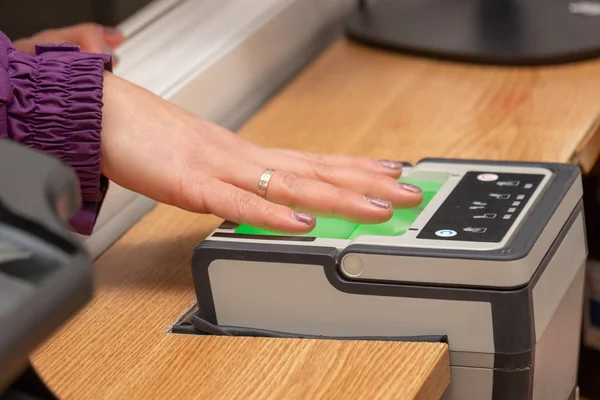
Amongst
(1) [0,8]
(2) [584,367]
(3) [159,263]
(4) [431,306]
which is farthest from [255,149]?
(2) [584,367]

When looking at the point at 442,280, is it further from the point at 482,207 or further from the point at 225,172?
the point at 225,172

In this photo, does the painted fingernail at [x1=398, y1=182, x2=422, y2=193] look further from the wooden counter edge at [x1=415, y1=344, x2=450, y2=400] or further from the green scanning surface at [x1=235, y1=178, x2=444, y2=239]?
the wooden counter edge at [x1=415, y1=344, x2=450, y2=400]

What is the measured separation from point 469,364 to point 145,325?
25 centimetres

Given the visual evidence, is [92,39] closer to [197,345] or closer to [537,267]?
[197,345]

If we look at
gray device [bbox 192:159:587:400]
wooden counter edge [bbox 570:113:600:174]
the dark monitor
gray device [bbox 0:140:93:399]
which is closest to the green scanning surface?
gray device [bbox 192:159:587:400]

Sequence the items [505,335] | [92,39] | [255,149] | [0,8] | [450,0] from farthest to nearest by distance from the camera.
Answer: [450,0] < [0,8] < [92,39] < [255,149] < [505,335]

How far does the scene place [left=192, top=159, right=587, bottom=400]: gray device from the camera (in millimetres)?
645

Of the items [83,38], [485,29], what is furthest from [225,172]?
[485,29]

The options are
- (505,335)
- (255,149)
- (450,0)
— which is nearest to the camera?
(505,335)

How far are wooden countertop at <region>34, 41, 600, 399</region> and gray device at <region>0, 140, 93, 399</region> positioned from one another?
0.33m

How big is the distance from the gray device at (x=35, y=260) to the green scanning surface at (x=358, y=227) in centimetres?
39

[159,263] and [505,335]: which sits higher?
[505,335]

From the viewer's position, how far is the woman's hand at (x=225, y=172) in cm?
74

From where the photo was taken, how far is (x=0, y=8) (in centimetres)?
119
